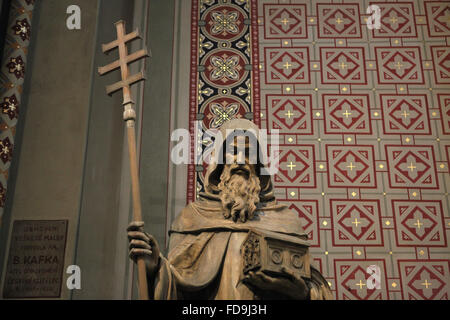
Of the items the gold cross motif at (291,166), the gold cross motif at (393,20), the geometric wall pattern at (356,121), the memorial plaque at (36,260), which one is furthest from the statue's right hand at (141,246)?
the gold cross motif at (393,20)

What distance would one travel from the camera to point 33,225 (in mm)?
5191

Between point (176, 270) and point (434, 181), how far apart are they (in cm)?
295

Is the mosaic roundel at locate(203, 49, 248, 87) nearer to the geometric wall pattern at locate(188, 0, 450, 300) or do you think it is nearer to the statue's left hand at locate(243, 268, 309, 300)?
the geometric wall pattern at locate(188, 0, 450, 300)

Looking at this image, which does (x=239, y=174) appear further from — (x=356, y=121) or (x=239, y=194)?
(x=356, y=121)

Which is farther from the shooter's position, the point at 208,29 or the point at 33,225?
the point at 208,29

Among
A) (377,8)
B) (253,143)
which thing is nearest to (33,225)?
(253,143)

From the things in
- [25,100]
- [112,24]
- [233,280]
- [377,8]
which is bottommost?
[233,280]

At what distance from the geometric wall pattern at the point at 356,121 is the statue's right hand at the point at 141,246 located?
Result: 1.94 metres

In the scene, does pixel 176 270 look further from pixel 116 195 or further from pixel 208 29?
pixel 208 29

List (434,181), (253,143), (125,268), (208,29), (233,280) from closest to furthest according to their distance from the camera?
(233,280)
(253,143)
(125,268)
(434,181)
(208,29)

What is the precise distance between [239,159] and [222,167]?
6.4 inches

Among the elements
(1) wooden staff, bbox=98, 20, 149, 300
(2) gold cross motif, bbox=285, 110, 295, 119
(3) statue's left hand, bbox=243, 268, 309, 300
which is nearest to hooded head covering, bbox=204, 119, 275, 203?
(1) wooden staff, bbox=98, 20, 149, 300
